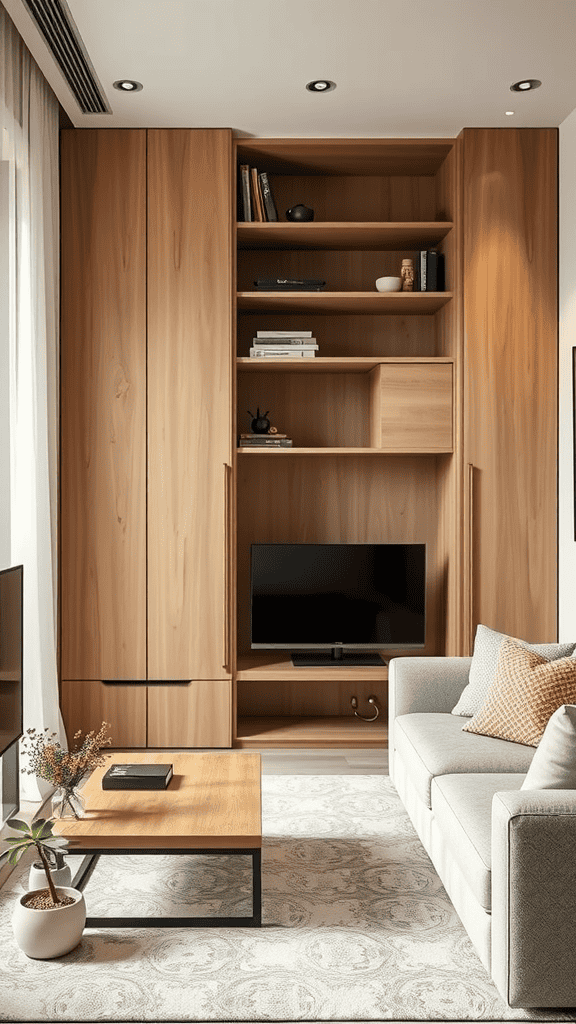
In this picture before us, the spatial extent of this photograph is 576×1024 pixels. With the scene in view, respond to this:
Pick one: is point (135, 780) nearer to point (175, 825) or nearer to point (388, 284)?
point (175, 825)

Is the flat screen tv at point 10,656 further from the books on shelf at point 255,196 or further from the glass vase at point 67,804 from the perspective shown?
the books on shelf at point 255,196

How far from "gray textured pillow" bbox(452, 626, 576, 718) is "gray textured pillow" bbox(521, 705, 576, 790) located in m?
1.07

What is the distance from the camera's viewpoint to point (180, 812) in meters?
2.55

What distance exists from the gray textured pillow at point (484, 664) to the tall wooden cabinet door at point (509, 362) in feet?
2.66

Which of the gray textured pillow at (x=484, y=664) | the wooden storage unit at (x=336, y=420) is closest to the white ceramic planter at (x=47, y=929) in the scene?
the gray textured pillow at (x=484, y=664)

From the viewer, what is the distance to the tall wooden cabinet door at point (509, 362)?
13.8 ft

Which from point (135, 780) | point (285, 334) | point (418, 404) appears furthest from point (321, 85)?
point (135, 780)

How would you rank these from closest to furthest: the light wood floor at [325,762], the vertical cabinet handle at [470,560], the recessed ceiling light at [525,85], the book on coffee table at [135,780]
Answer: the book on coffee table at [135,780], the recessed ceiling light at [525,85], the light wood floor at [325,762], the vertical cabinet handle at [470,560]

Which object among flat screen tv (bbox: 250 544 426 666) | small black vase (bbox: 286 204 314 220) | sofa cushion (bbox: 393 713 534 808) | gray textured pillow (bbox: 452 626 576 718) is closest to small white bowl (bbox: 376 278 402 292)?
small black vase (bbox: 286 204 314 220)

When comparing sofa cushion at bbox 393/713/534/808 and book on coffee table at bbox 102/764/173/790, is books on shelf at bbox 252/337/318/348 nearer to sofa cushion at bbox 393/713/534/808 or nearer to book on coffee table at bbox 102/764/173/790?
sofa cushion at bbox 393/713/534/808

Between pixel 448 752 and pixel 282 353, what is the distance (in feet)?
7.32

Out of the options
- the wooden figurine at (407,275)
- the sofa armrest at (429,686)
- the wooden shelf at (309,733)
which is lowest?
the wooden shelf at (309,733)

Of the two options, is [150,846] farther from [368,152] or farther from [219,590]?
[368,152]

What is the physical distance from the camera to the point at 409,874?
2834 mm
